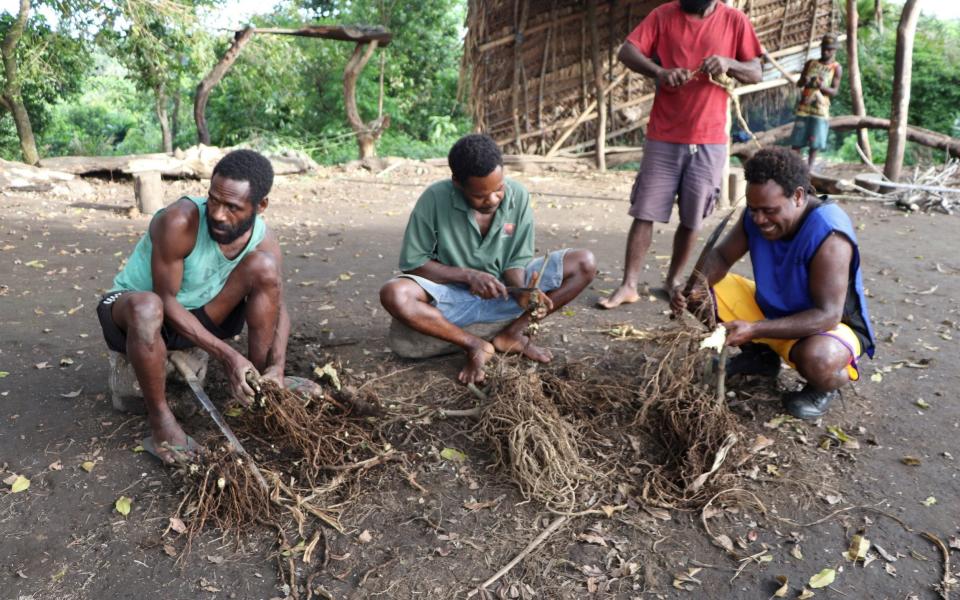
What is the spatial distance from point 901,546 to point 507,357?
1.67m

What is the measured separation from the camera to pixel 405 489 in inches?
95.4

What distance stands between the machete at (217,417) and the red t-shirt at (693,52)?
2.91 metres

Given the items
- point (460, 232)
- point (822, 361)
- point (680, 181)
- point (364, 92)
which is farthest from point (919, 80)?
point (460, 232)

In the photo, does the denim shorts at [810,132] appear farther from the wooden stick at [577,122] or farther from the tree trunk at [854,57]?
the wooden stick at [577,122]

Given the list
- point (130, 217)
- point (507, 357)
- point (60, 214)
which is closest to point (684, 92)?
point (507, 357)

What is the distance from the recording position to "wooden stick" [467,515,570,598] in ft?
6.60

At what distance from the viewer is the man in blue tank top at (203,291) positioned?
249 centimetres

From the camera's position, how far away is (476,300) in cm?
330

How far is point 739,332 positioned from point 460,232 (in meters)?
1.25

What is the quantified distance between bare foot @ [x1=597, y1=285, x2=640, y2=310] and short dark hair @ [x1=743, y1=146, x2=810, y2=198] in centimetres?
150

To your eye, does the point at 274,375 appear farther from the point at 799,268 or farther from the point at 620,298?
the point at 620,298

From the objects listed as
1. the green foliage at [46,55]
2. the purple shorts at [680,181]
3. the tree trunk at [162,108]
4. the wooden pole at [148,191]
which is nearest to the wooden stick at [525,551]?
the purple shorts at [680,181]

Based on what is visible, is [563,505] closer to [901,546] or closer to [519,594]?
[519,594]

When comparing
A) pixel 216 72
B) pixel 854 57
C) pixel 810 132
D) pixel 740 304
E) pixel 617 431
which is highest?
pixel 854 57
